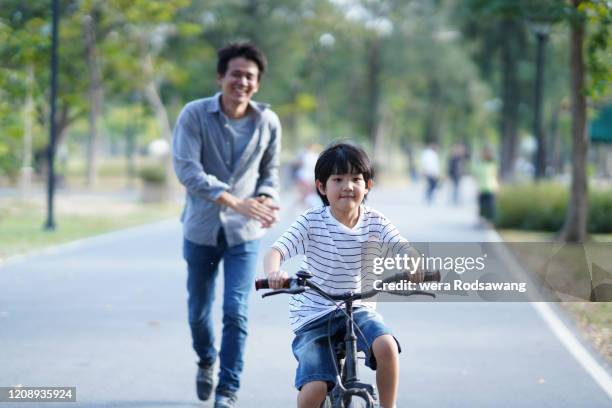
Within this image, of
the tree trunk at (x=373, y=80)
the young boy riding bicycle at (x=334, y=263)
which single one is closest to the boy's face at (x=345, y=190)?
the young boy riding bicycle at (x=334, y=263)

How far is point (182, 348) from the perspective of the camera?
868 centimetres

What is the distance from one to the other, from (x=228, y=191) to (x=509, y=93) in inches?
1302

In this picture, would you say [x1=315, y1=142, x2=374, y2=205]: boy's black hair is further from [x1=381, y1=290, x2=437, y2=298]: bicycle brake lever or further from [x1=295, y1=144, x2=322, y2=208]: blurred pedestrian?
[x1=295, y1=144, x2=322, y2=208]: blurred pedestrian

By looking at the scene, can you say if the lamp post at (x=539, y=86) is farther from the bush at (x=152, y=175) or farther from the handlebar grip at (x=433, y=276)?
the handlebar grip at (x=433, y=276)

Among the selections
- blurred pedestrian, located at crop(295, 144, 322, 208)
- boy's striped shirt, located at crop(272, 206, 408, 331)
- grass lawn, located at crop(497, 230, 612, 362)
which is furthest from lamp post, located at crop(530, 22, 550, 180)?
boy's striped shirt, located at crop(272, 206, 408, 331)

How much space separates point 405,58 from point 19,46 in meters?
41.0

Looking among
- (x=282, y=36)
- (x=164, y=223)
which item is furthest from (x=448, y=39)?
(x=164, y=223)

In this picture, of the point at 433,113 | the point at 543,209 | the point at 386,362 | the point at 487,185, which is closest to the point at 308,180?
the point at 487,185

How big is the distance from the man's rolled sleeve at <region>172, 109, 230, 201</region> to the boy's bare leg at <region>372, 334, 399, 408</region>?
2.05 meters

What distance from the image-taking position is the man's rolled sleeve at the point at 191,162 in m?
6.24

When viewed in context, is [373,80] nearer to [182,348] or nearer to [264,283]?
[182,348]

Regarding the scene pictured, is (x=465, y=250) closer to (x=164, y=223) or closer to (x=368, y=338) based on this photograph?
(x=368, y=338)

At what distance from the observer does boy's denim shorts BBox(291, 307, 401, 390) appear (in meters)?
4.44

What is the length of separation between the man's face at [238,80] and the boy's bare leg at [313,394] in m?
2.36
